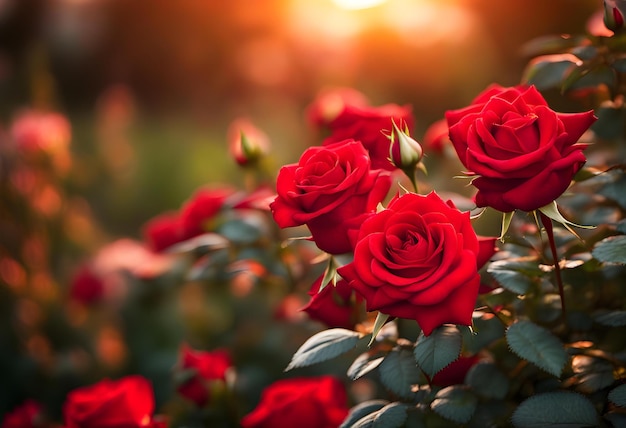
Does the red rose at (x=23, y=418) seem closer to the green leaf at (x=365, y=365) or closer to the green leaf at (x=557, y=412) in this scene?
the green leaf at (x=365, y=365)

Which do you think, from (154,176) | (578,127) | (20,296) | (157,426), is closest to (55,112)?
(20,296)

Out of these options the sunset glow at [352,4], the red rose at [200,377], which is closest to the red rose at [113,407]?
the red rose at [200,377]

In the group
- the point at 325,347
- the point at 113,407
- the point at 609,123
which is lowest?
the point at 113,407

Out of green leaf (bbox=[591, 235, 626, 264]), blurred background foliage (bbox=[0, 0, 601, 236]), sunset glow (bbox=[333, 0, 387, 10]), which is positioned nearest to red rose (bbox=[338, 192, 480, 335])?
green leaf (bbox=[591, 235, 626, 264])

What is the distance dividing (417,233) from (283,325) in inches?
31.2

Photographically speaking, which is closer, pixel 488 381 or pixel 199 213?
pixel 488 381

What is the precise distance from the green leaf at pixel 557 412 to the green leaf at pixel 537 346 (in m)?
0.04

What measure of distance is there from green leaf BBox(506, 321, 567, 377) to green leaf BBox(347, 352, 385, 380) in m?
0.15

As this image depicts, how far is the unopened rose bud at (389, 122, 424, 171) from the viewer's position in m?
0.72

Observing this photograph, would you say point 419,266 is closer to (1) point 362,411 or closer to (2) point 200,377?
(1) point 362,411

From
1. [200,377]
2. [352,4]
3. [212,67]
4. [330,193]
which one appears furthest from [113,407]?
[212,67]

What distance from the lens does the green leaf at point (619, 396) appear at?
0.62 m

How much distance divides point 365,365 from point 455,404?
0.35 feet

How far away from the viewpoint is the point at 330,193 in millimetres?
673
